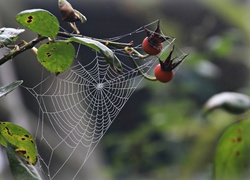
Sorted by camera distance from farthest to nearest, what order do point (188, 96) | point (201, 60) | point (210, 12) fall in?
point (210, 12)
point (188, 96)
point (201, 60)

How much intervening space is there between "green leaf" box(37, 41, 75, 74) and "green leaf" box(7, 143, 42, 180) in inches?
3.8

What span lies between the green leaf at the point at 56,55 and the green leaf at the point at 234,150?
10.0 inches

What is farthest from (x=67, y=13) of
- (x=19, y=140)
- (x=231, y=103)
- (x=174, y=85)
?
(x=174, y=85)

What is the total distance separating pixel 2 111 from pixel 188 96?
2.66 ft

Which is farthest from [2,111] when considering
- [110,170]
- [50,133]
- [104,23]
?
[104,23]

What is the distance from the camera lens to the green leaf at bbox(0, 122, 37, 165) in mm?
597

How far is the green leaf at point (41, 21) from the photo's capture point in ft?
1.83

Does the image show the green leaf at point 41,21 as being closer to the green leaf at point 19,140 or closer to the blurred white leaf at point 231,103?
A: the green leaf at point 19,140

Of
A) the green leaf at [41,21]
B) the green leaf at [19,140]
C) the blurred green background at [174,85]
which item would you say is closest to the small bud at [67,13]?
the green leaf at [41,21]

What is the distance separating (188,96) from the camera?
7.50 feet

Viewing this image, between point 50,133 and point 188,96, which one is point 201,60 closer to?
point 188,96

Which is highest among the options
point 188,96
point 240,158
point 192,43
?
point 192,43

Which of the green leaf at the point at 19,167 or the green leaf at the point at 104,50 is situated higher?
the green leaf at the point at 104,50

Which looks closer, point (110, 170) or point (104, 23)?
point (110, 170)
